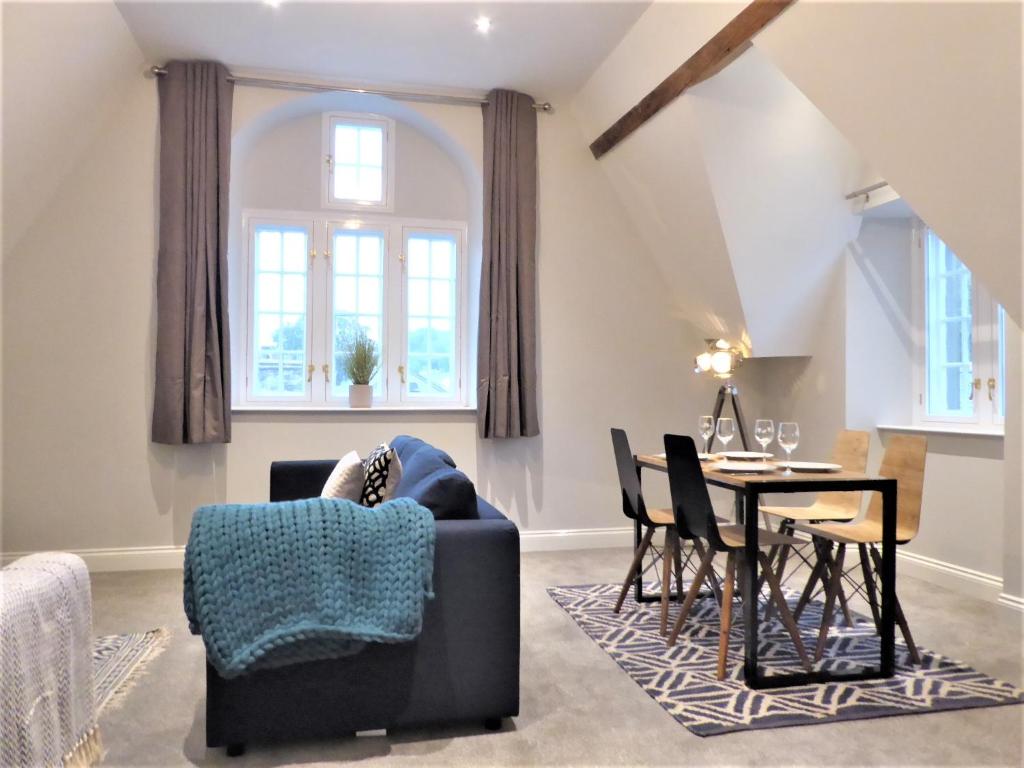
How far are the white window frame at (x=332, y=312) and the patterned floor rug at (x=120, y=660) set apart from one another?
1.82 metres

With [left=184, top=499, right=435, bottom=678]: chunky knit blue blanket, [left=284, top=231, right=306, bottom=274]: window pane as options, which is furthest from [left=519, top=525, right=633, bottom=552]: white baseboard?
[left=184, top=499, right=435, bottom=678]: chunky knit blue blanket

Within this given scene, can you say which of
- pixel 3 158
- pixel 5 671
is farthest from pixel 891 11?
pixel 3 158

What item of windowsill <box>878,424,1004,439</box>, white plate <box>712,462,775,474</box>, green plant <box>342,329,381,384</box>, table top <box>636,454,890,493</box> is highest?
green plant <box>342,329,381,384</box>

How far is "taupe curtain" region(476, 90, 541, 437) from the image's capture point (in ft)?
16.0

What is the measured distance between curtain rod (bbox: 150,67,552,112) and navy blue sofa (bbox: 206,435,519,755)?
10.7 feet

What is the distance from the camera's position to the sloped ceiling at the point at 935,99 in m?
2.50

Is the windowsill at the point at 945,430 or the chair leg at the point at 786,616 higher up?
the windowsill at the point at 945,430

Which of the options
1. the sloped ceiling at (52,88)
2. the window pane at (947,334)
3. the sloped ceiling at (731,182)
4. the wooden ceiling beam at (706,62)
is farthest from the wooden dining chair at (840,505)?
the sloped ceiling at (52,88)

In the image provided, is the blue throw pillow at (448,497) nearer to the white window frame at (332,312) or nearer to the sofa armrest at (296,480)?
the sofa armrest at (296,480)

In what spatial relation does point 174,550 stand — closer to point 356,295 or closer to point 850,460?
point 356,295

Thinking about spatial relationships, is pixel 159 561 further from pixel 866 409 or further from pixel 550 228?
pixel 866 409

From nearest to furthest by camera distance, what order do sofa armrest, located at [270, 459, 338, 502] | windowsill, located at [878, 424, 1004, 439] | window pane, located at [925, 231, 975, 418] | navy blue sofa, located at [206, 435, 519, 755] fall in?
1. navy blue sofa, located at [206, 435, 519, 755]
2. sofa armrest, located at [270, 459, 338, 502]
3. windowsill, located at [878, 424, 1004, 439]
4. window pane, located at [925, 231, 975, 418]

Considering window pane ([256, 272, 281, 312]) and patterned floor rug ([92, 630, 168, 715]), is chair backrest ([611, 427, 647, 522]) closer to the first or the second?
patterned floor rug ([92, 630, 168, 715])

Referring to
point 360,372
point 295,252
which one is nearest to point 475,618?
point 360,372
